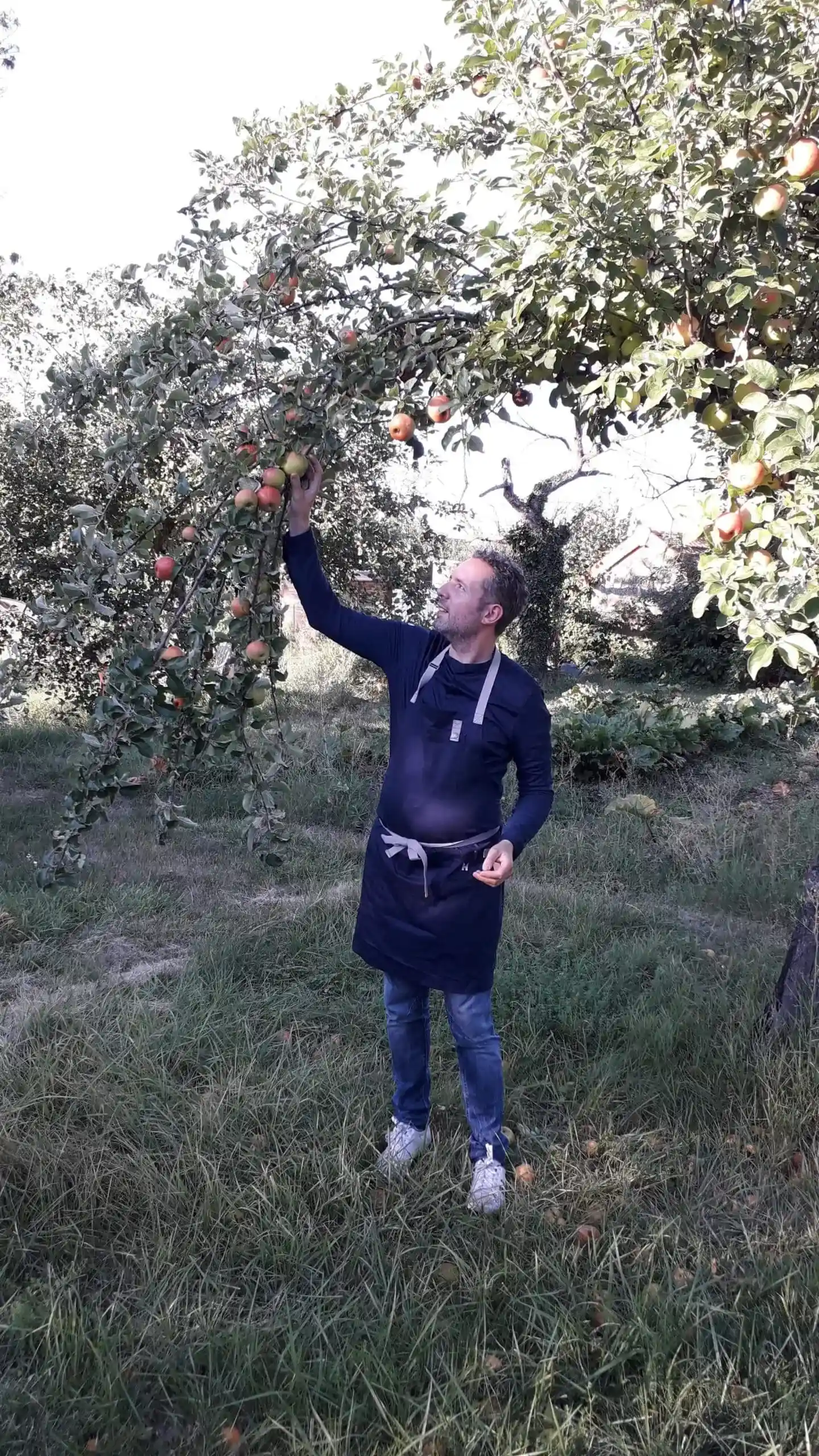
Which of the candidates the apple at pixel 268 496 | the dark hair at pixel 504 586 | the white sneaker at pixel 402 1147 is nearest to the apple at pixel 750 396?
the dark hair at pixel 504 586

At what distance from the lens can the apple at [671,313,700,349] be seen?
2.25 metres

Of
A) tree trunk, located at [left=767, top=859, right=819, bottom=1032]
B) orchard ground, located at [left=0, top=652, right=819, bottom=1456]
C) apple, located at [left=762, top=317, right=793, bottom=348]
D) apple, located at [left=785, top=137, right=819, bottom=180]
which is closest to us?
orchard ground, located at [left=0, top=652, right=819, bottom=1456]

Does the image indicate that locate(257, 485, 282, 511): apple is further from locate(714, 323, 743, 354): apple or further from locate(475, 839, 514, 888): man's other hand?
locate(714, 323, 743, 354): apple

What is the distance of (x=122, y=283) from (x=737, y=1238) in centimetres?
296

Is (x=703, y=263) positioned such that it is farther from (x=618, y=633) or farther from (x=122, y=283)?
(x=618, y=633)

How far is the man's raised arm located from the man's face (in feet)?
0.61

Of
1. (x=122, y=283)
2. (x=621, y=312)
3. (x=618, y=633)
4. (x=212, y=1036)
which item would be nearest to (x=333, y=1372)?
(x=212, y=1036)

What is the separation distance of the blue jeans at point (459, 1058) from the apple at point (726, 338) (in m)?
1.78

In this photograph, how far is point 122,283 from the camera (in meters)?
2.58

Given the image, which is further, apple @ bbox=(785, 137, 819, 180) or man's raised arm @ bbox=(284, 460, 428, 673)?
man's raised arm @ bbox=(284, 460, 428, 673)

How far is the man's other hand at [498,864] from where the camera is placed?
7.53 feet

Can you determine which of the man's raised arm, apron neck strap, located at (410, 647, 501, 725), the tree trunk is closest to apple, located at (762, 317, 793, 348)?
apron neck strap, located at (410, 647, 501, 725)

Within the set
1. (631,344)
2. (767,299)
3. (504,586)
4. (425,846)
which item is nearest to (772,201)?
(767,299)

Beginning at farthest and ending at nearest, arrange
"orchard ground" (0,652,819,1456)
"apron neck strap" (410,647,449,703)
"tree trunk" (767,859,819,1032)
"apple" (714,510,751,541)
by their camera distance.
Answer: "tree trunk" (767,859,819,1032) < "apron neck strap" (410,647,449,703) < "apple" (714,510,751,541) < "orchard ground" (0,652,819,1456)
